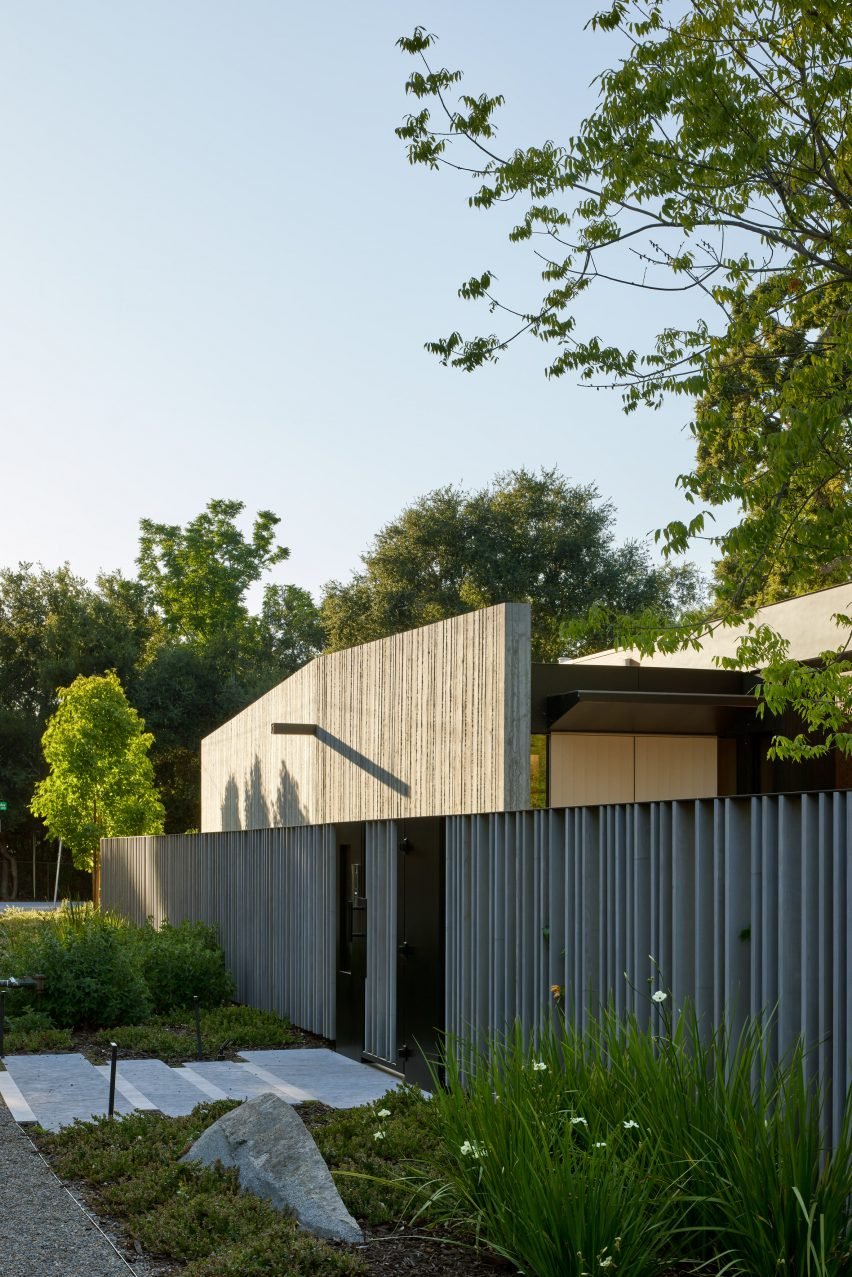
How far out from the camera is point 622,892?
260 inches

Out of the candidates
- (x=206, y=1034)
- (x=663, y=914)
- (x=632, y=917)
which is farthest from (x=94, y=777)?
(x=663, y=914)

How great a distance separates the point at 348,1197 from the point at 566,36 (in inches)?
323

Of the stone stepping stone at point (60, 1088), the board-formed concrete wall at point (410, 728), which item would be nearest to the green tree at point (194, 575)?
the board-formed concrete wall at point (410, 728)

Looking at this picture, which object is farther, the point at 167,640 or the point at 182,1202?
the point at 167,640

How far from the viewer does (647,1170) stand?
4.48 m

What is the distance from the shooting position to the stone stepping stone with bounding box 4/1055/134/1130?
25.5 ft

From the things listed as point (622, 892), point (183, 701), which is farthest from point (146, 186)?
point (183, 701)

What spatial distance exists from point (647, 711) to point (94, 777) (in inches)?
678

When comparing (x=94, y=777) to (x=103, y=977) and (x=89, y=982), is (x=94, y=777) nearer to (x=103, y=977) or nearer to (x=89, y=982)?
(x=103, y=977)

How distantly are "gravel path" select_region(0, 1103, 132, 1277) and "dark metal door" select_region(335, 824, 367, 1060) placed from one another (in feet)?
12.5

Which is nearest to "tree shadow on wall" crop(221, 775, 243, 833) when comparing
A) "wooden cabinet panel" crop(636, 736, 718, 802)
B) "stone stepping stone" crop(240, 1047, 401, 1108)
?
"wooden cabinet panel" crop(636, 736, 718, 802)

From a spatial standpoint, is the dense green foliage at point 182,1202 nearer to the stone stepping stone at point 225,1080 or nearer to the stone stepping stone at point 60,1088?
the stone stepping stone at point 60,1088

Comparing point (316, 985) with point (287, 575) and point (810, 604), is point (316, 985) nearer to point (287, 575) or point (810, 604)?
point (810, 604)

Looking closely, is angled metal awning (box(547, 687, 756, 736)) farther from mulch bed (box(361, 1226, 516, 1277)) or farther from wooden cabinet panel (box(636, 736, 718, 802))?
mulch bed (box(361, 1226, 516, 1277))
